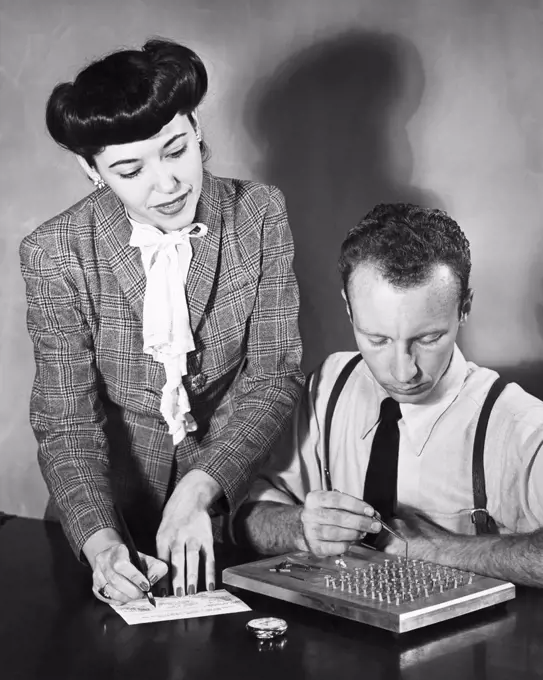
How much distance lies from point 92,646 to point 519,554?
73 cm

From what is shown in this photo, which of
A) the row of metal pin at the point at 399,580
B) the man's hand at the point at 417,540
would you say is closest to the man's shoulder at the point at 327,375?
the man's hand at the point at 417,540

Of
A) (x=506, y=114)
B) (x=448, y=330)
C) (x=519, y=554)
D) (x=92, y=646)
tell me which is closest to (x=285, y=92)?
→ (x=506, y=114)

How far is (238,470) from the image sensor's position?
2014 millimetres

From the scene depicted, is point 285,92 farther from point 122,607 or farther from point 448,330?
point 122,607

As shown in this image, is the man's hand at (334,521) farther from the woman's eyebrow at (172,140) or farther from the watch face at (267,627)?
the woman's eyebrow at (172,140)

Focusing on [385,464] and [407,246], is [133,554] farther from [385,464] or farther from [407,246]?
[407,246]

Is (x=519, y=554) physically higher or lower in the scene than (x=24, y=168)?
lower

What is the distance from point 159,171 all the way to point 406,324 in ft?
1.81

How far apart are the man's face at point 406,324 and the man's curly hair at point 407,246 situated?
0.06ft

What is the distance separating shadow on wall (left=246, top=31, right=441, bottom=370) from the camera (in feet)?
8.29

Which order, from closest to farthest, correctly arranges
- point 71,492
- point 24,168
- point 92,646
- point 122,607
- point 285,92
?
point 92,646
point 122,607
point 71,492
point 285,92
point 24,168

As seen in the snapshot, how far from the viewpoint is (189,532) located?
1.86 m

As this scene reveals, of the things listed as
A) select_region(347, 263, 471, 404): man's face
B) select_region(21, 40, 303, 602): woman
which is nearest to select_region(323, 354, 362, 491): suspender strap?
select_region(21, 40, 303, 602): woman

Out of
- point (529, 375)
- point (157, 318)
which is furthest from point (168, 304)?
point (529, 375)
